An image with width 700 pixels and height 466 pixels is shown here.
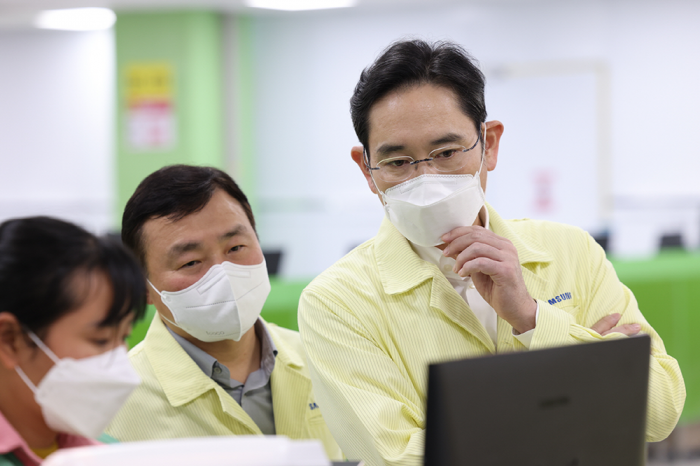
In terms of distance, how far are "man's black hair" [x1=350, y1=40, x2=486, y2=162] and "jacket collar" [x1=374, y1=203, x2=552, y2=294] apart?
0.69 ft

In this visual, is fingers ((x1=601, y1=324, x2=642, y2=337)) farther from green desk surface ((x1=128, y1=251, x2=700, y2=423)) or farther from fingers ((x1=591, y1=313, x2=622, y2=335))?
green desk surface ((x1=128, y1=251, x2=700, y2=423))

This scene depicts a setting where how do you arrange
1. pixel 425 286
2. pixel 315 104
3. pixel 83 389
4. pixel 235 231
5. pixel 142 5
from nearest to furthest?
pixel 83 389 < pixel 425 286 < pixel 235 231 < pixel 142 5 < pixel 315 104

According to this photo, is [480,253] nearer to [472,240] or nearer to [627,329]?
[472,240]

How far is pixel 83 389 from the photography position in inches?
38.2

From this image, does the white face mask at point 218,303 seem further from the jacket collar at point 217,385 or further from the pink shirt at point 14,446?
the pink shirt at point 14,446

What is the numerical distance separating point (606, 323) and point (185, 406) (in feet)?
3.06

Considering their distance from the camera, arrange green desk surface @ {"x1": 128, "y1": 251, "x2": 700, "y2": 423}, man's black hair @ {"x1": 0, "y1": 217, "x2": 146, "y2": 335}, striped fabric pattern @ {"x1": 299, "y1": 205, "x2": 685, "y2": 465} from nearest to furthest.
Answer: man's black hair @ {"x1": 0, "y1": 217, "x2": 146, "y2": 335}, striped fabric pattern @ {"x1": 299, "y1": 205, "x2": 685, "y2": 465}, green desk surface @ {"x1": 128, "y1": 251, "x2": 700, "y2": 423}

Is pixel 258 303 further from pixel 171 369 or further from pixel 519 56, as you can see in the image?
pixel 519 56

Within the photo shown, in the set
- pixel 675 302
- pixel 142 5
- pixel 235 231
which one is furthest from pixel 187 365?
pixel 142 5

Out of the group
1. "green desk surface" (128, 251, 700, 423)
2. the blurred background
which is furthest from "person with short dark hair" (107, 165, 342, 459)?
the blurred background

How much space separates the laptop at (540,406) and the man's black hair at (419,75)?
2.18 ft

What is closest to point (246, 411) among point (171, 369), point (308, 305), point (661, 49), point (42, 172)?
point (171, 369)

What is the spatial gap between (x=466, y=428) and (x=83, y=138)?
254 inches

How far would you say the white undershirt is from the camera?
143 centimetres
